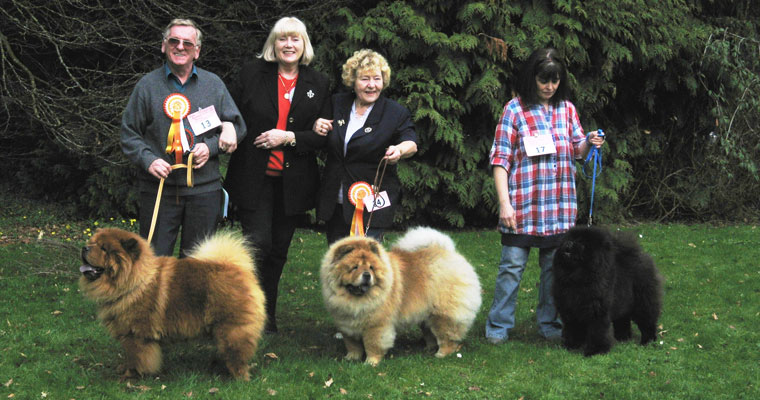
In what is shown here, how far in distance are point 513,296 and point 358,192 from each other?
1.60 meters

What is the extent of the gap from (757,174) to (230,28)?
918cm

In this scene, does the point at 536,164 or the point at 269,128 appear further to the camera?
the point at 536,164

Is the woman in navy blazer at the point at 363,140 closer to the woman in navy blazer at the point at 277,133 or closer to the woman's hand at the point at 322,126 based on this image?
the woman's hand at the point at 322,126

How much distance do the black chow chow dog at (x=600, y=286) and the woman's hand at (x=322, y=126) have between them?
1956mm

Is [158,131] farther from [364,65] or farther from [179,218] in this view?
[364,65]

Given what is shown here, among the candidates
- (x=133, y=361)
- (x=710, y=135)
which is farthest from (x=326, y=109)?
(x=710, y=135)

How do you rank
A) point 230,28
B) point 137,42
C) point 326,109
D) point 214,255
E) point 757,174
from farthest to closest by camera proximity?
point 757,174, point 230,28, point 137,42, point 326,109, point 214,255

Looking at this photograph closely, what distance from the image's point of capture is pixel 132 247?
158 inches

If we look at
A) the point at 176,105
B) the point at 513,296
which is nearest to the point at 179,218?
the point at 176,105

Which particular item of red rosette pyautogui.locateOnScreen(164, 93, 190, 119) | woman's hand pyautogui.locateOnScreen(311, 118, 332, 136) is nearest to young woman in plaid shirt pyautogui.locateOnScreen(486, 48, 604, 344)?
woman's hand pyautogui.locateOnScreen(311, 118, 332, 136)

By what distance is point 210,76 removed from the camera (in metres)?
4.68

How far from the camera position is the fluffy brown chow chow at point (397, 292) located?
14.8 ft

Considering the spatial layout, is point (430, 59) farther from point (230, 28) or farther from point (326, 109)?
point (326, 109)

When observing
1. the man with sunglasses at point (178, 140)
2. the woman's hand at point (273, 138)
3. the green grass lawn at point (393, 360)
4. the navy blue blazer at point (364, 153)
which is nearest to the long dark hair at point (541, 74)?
the navy blue blazer at point (364, 153)
